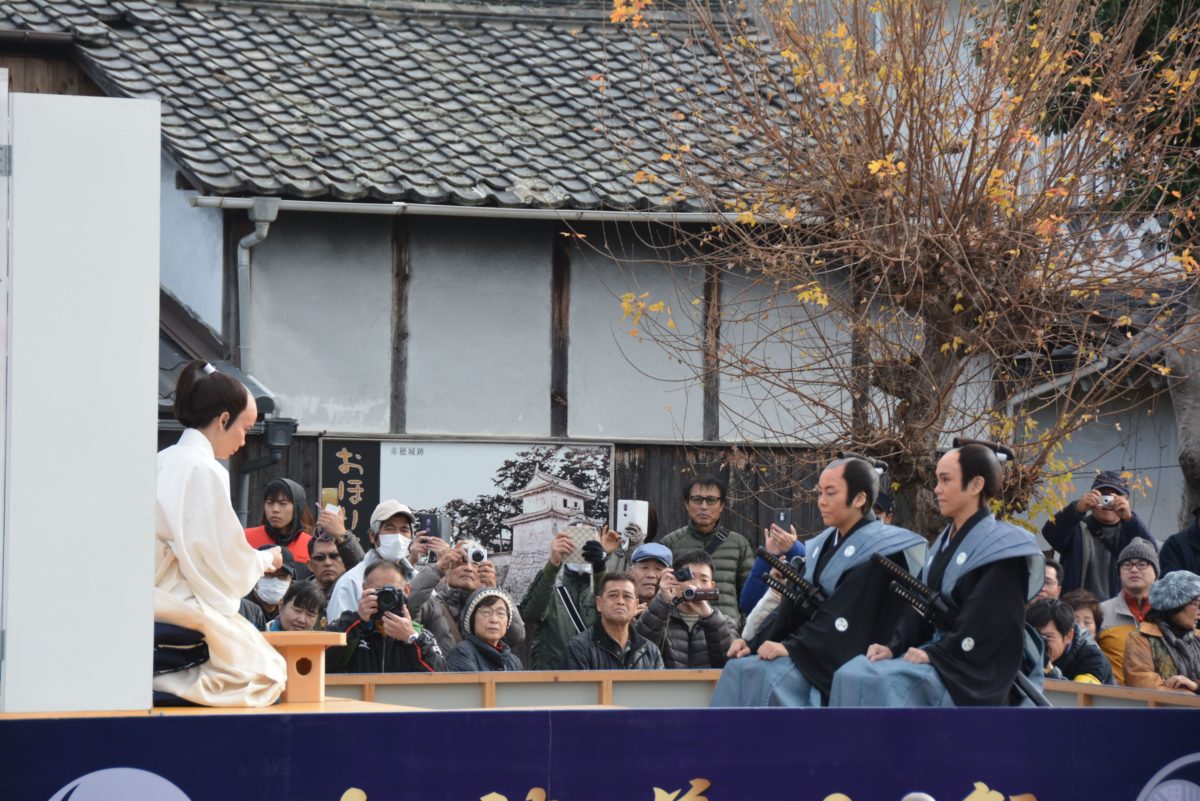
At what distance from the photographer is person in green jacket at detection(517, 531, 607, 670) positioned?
8219mm

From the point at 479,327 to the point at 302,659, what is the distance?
7.40m

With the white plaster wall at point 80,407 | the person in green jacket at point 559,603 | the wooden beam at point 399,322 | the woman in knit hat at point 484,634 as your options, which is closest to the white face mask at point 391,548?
the person in green jacket at point 559,603

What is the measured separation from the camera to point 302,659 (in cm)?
508

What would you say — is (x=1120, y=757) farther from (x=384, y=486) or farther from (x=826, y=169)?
(x=384, y=486)

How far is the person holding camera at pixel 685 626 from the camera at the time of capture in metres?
7.51

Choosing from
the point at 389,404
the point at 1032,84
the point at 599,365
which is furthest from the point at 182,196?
the point at 1032,84

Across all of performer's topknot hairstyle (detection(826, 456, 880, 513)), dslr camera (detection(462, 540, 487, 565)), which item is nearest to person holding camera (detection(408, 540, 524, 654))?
dslr camera (detection(462, 540, 487, 565))

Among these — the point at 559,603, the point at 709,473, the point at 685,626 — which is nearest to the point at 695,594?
the point at 685,626

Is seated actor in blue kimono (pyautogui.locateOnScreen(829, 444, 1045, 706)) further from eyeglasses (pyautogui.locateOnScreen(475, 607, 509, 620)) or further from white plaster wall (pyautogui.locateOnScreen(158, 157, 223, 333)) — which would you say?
white plaster wall (pyautogui.locateOnScreen(158, 157, 223, 333))

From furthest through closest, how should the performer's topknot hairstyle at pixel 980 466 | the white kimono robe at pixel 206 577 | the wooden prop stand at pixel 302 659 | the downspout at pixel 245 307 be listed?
the downspout at pixel 245 307
the performer's topknot hairstyle at pixel 980 466
the wooden prop stand at pixel 302 659
the white kimono robe at pixel 206 577

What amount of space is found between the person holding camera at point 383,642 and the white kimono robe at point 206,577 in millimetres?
1932

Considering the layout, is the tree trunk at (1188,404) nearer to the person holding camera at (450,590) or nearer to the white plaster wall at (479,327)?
the white plaster wall at (479,327)

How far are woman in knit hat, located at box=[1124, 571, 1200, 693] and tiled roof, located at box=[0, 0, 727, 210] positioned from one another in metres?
4.48

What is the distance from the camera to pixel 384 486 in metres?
12.0
